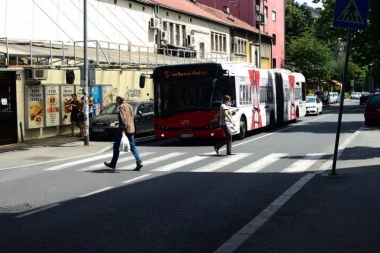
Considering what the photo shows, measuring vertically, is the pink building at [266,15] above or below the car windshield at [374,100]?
above

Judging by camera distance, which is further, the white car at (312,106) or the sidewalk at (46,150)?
the white car at (312,106)

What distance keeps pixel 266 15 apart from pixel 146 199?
208 feet

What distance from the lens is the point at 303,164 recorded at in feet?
49.6

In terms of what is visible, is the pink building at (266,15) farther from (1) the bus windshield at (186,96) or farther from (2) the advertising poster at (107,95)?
(1) the bus windshield at (186,96)

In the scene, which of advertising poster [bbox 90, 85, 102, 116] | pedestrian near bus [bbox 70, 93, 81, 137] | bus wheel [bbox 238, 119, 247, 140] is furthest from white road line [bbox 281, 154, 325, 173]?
advertising poster [bbox 90, 85, 102, 116]

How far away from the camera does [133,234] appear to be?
7.49 m

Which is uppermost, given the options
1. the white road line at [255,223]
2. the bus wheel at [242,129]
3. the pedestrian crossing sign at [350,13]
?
the pedestrian crossing sign at [350,13]

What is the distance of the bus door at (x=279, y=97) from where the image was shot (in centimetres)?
3084

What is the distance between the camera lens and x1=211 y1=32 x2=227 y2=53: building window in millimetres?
53331

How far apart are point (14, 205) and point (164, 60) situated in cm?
2465

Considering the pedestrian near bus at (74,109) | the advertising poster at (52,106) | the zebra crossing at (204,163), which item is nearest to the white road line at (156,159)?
the zebra crossing at (204,163)

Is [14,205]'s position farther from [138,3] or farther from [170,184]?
[138,3]

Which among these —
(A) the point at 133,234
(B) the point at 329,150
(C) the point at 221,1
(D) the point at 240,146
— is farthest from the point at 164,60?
(C) the point at 221,1

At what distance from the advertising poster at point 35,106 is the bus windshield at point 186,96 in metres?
5.57
